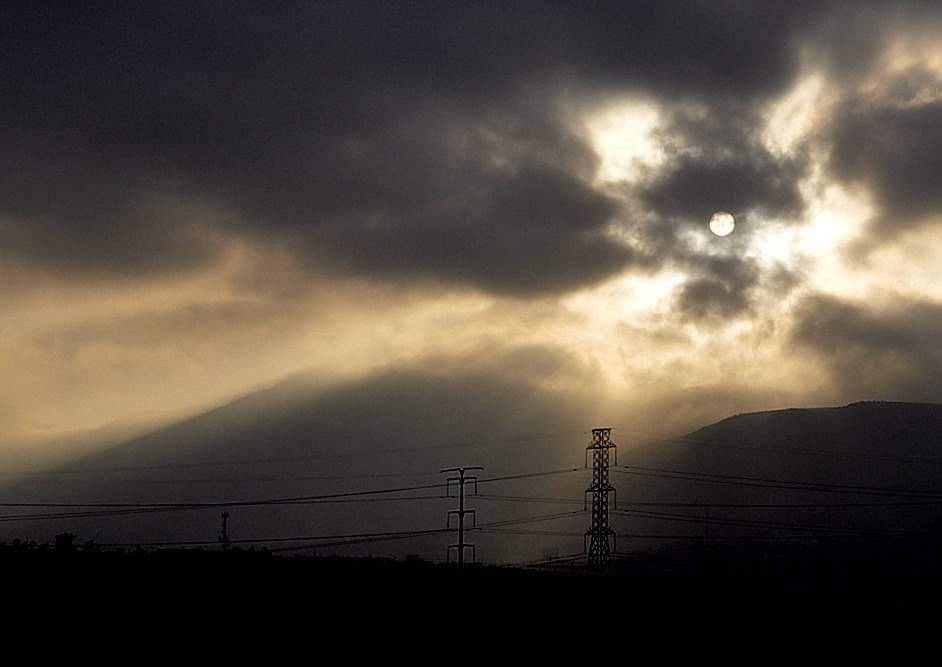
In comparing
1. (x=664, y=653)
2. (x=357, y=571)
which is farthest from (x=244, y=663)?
(x=357, y=571)

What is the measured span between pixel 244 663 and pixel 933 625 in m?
39.3

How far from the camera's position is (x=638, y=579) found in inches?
3152

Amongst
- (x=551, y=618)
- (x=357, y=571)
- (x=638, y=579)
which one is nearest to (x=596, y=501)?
(x=638, y=579)

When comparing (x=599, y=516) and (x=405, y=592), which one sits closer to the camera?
(x=405, y=592)

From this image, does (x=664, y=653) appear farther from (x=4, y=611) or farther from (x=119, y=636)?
(x=4, y=611)

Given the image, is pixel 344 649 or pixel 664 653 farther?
pixel 664 653

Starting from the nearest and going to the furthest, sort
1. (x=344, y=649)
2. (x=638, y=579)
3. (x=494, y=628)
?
(x=344, y=649), (x=494, y=628), (x=638, y=579)

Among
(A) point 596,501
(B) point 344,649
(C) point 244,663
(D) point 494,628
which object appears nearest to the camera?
(C) point 244,663

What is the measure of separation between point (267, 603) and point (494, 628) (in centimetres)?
1301

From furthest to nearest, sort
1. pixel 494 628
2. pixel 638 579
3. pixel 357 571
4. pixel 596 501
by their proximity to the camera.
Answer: pixel 596 501
pixel 638 579
pixel 357 571
pixel 494 628

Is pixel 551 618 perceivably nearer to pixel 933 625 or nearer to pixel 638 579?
pixel 933 625

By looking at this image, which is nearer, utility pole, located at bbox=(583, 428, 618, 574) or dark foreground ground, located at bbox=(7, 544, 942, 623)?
dark foreground ground, located at bbox=(7, 544, 942, 623)

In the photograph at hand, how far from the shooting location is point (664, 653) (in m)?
45.7

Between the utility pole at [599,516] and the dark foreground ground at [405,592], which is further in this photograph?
the utility pole at [599,516]
